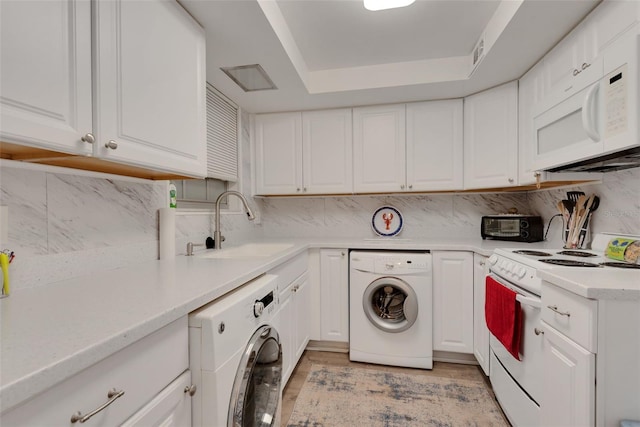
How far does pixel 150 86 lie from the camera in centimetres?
114

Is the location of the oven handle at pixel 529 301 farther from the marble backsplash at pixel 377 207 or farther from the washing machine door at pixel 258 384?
the marble backsplash at pixel 377 207

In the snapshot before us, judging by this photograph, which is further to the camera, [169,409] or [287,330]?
[287,330]

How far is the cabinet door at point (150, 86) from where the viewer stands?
0.96 meters

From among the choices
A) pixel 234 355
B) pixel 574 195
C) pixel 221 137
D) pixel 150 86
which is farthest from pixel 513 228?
pixel 150 86

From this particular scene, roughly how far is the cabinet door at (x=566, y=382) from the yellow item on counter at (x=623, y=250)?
25.1 inches

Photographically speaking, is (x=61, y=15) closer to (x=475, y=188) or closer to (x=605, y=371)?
(x=605, y=371)

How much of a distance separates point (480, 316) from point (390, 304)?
2.09ft

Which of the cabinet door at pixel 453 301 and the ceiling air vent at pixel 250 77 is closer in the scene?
the ceiling air vent at pixel 250 77

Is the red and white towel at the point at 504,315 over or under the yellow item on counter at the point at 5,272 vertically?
under

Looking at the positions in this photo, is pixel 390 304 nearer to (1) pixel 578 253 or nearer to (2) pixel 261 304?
(1) pixel 578 253

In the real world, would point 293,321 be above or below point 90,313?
below

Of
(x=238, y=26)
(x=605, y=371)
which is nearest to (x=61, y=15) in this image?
(x=238, y=26)

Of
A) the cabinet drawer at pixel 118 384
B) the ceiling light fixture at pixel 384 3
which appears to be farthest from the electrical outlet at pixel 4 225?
the ceiling light fixture at pixel 384 3

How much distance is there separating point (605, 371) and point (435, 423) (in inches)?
42.0
